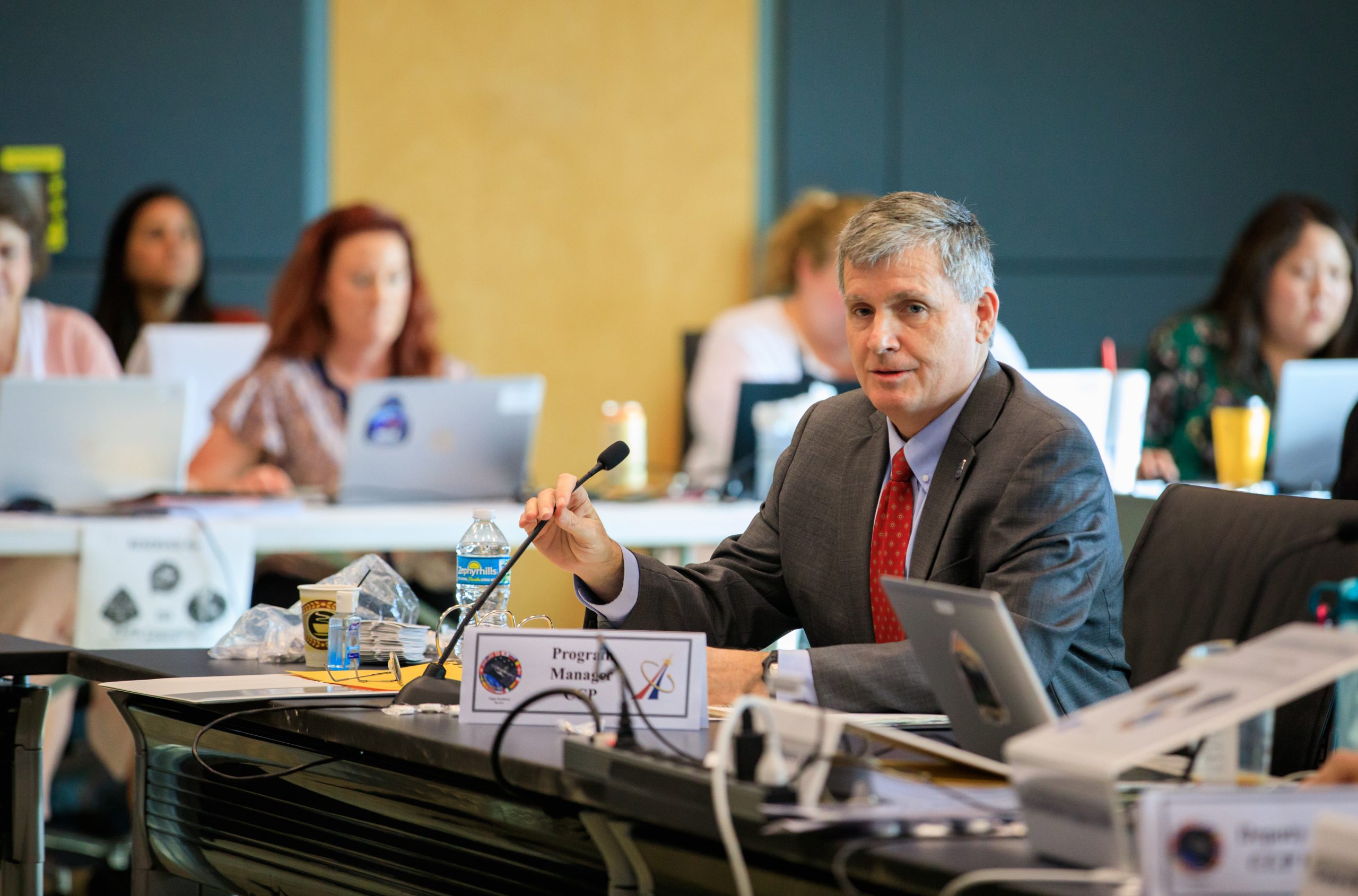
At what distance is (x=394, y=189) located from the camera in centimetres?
512

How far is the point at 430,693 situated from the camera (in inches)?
58.8

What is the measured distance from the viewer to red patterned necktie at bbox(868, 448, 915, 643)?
1.68 m

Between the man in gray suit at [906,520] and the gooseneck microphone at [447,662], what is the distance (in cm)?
3

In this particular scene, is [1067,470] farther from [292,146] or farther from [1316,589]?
[292,146]

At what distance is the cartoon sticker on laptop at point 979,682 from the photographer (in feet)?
3.90

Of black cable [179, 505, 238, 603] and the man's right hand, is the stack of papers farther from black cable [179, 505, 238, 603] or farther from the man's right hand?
black cable [179, 505, 238, 603]

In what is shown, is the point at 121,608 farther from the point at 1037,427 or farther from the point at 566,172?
the point at 566,172

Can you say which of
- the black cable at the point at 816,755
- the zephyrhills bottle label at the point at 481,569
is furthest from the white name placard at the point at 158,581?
the black cable at the point at 816,755

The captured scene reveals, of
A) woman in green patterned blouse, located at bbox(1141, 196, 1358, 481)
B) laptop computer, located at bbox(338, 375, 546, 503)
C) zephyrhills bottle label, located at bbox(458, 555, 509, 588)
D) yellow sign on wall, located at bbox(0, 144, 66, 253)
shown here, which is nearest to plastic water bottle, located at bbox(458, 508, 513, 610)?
zephyrhills bottle label, located at bbox(458, 555, 509, 588)

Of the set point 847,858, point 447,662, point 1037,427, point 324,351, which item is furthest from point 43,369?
point 847,858

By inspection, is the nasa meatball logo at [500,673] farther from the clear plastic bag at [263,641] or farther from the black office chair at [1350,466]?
the black office chair at [1350,466]

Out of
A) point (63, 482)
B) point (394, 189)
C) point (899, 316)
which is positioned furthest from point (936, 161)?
point (899, 316)

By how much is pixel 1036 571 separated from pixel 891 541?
24 cm

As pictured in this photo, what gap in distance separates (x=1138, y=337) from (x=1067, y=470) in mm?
4327
